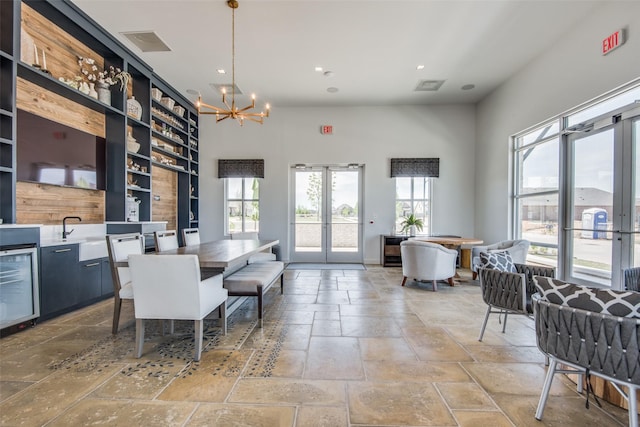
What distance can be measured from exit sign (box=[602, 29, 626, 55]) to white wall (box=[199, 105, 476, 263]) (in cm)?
319

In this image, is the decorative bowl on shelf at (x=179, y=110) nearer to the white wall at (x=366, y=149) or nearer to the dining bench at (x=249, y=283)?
the white wall at (x=366, y=149)

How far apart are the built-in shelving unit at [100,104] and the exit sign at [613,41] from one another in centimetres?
603

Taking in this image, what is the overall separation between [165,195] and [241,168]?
5.42 ft

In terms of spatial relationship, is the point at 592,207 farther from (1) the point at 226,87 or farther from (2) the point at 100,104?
(2) the point at 100,104

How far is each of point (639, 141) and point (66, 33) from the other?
685cm

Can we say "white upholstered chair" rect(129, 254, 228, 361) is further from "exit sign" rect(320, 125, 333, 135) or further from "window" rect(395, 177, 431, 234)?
"window" rect(395, 177, 431, 234)

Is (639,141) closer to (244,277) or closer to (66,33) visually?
(244,277)

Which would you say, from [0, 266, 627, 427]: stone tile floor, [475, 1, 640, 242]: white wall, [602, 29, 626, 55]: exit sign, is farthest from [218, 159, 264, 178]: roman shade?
[602, 29, 626, 55]: exit sign

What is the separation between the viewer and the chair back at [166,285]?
2170mm

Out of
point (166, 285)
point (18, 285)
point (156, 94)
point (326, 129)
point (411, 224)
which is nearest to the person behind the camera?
point (166, 285)

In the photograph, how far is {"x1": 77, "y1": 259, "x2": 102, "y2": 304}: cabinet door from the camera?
3346 mm

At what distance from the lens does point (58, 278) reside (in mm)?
3074

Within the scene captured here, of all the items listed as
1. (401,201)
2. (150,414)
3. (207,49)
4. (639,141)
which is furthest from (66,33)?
(639,141)

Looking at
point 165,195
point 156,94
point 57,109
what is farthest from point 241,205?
point 57,109
